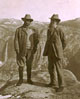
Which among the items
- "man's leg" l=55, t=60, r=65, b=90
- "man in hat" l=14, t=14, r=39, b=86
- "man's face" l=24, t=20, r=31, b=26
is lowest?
"man's leg" l=55, t=60, r=65, b=90

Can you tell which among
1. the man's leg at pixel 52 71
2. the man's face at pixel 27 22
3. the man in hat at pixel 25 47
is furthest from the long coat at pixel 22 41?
the man's leg at pixel 52 71

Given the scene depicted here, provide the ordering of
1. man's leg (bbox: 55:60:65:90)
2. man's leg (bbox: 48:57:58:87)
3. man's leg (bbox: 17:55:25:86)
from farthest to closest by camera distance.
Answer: man's leg (bbox: 17:55:25:86), man's leg (bbox: 48:57:58:87), man's leg (bbox: 55:60:65:90)

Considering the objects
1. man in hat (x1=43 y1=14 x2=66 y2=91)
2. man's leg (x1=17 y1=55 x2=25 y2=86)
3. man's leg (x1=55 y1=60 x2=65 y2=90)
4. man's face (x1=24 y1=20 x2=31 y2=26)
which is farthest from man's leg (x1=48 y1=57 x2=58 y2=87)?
man's face (x1=24 y1=20 x2=31 y2=26)

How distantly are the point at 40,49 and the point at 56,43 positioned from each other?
62 cm

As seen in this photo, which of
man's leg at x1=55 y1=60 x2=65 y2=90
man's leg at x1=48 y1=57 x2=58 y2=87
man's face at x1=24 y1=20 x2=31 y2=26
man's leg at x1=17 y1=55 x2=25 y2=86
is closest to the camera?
man's leg at x1=55 y1=60 x2=65 y2=90

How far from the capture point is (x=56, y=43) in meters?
6.19

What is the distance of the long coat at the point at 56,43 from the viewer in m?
6.16

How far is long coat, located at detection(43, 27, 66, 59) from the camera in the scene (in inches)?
243

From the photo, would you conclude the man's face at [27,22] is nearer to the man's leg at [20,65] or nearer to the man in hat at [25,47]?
the man in hat at [25,47]

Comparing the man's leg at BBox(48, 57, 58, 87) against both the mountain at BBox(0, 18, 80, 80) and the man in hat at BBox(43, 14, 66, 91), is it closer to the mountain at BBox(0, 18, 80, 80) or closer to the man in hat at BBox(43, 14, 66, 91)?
the man in hat at BBox(43, 14, 66, 91)

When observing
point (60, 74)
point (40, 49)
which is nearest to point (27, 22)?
point (40, 49)

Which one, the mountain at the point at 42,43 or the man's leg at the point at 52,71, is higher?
the mountain at the point at 42,43

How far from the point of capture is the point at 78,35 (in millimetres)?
6879

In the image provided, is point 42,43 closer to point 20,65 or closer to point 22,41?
point 22,41
